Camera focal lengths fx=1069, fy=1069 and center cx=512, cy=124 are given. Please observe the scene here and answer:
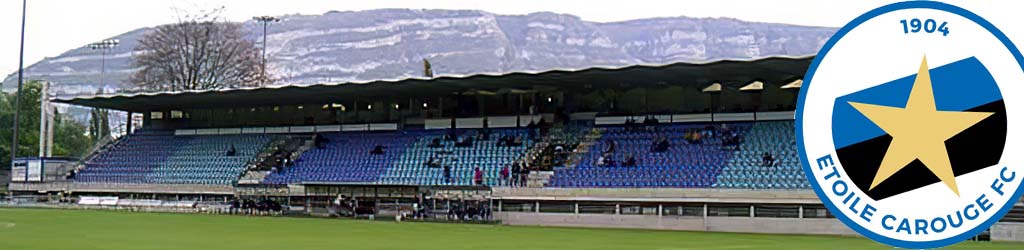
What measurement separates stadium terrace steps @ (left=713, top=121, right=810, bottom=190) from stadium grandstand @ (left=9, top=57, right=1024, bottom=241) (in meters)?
0.08

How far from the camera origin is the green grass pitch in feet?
74.4

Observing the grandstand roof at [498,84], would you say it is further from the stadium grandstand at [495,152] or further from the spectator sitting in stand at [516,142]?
the spectator sitting in stand at [516,142]

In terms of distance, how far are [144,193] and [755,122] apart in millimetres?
27624

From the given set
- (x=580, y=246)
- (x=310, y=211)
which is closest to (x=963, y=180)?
(x=580, y=246)

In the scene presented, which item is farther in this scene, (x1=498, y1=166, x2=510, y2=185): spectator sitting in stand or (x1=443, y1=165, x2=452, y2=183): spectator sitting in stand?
(x1=443, y1=165, x2=452, y2=183): spectator sitting in stand

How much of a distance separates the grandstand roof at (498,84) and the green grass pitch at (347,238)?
24.8 ft

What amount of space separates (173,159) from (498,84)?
1888 centimetres

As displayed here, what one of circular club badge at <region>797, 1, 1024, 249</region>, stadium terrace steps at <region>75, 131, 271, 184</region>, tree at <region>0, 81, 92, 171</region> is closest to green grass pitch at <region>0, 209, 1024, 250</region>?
stadium terrace steps at <region>75, 131, 271, 184</region>

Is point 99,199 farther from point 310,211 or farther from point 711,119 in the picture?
point 711,119

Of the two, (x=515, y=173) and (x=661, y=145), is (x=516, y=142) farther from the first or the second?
(x=661, y=145)

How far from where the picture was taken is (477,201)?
3919 centimetres

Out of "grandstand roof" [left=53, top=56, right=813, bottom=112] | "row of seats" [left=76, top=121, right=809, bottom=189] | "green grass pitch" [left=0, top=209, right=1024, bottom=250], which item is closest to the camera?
"green grass pitch" [left=0, top=209, right=1024, bottom=250]

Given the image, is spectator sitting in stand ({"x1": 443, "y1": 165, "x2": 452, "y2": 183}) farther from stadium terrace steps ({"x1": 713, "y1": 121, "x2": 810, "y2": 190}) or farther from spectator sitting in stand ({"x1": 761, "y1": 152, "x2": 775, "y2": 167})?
spectator sitting in stand ({"x1": 761, "y1": 152, "x2": 775, "y2": 167})

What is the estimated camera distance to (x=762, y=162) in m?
36.9
